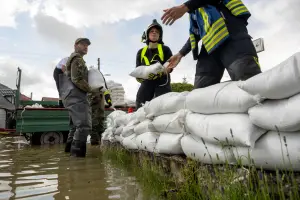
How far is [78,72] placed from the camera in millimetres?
3525

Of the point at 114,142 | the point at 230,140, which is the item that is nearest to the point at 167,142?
the point at 230,140

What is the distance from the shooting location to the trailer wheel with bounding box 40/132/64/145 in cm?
662

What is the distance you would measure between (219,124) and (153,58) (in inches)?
89.2

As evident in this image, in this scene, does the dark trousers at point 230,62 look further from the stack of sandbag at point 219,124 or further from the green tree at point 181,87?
the green tree at point 181,87

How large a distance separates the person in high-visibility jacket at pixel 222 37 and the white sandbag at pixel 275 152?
0.65 m

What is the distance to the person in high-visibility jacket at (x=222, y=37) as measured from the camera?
68.1 inches

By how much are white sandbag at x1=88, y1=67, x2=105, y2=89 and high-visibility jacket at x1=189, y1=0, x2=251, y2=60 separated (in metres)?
2.00

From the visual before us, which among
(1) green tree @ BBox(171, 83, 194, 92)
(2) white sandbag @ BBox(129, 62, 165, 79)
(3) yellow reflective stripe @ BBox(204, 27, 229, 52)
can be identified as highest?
(1) green tree @ BBox(171, 83, 194, 92)

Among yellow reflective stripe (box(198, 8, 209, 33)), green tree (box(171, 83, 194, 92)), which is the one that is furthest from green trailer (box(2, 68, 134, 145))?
green tree (box(171, 83, 194, 92))

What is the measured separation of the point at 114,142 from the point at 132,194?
2.41 metres

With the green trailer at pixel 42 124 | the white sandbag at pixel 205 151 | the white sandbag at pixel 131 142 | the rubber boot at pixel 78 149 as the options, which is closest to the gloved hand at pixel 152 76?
the white sandbag at pixel 131 142

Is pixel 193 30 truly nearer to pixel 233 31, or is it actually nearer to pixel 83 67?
pixel 233 31

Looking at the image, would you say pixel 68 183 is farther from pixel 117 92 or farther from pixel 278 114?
pixel 117 92

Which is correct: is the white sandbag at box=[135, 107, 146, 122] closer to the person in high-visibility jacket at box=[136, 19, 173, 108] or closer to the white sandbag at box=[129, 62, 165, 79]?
the white sandbag at box=[129, 62, 165, 79]
